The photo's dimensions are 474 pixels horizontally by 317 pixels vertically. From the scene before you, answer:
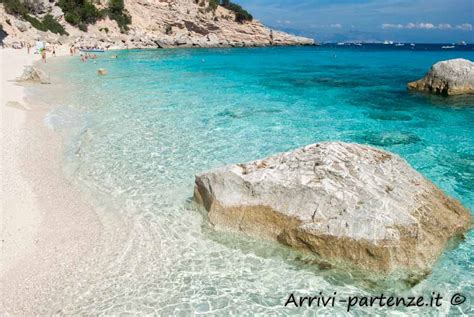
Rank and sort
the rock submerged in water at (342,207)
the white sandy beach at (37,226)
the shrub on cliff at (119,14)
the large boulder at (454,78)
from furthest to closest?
the shrub on cliff at (119,14)
the large boulder at (454,78)
the rock submerged in water at (342,207)
the white sandy beach at (37,226)

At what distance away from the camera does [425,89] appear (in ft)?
84.1

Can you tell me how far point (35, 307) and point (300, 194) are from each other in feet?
15.5

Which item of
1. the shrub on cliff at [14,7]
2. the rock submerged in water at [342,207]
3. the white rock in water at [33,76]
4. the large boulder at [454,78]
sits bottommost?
the rock submerged in water at [342,207]

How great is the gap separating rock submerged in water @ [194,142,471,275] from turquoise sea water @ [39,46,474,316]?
0.35 meters

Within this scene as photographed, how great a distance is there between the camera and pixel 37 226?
7660 millimetres

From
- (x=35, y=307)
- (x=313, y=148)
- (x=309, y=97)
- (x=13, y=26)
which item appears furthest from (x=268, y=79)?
(x=13, y=26)

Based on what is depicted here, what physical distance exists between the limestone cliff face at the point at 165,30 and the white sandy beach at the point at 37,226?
→ 62.4 meters

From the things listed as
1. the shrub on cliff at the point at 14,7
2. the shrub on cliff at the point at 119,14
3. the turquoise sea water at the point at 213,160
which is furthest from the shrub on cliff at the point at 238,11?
the turquoise sea water at the point at 213,160

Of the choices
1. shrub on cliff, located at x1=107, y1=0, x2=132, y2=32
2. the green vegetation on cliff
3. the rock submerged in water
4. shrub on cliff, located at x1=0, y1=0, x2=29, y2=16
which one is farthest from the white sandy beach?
the green vegetation on cliff

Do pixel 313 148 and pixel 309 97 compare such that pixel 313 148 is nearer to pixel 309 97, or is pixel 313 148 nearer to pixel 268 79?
pixel 309 97

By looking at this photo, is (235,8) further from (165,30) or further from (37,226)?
(37,226)

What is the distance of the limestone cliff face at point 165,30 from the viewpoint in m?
76.6

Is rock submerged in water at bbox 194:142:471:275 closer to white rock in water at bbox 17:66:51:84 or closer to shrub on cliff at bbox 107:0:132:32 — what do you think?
white rock in water at bbox 17:66:51:84

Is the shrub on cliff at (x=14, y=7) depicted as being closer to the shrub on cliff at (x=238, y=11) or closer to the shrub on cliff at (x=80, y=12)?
the shrub on cliff at (x=80, y=12)
